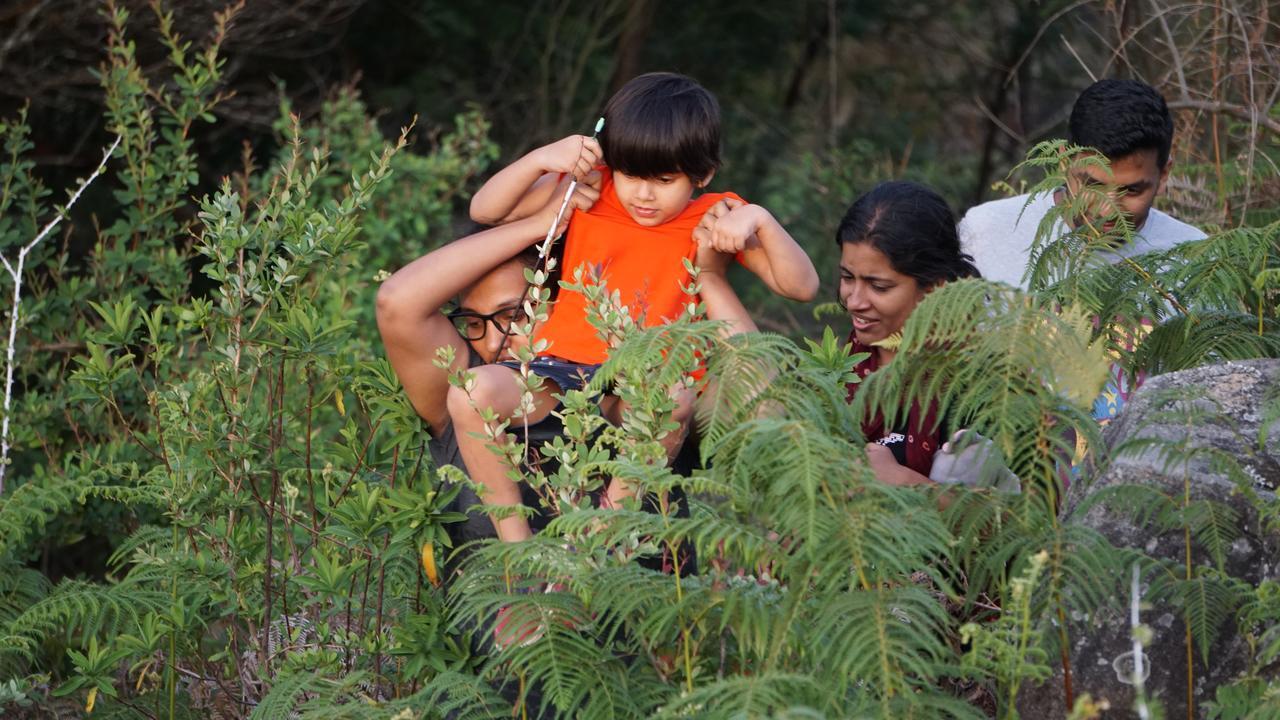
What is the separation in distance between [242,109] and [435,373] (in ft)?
24.9

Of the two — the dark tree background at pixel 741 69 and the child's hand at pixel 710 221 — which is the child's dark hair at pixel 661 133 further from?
the dark tree background at pixel 741 69

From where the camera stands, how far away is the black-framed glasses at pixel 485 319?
4.02 meters

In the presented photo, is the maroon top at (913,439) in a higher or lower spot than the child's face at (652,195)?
lower

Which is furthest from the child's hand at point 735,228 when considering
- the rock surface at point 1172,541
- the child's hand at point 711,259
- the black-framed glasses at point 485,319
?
the rock surface at point 1172,541

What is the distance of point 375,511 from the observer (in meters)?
3.61

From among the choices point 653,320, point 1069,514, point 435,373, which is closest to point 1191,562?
point 1069,514

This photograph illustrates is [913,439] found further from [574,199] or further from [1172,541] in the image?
[574,199]

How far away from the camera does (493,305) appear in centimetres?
405

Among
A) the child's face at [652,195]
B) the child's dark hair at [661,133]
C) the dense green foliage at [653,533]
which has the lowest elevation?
the dense green foliage at [653,533]

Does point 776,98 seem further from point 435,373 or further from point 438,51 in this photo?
point 435,373

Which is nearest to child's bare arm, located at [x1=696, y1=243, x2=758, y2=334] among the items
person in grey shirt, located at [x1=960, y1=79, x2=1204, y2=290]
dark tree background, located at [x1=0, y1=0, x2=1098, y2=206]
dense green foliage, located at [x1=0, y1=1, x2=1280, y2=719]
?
dense green foliage, located at [x1=0, y1=1, x2=1280, y2=719]

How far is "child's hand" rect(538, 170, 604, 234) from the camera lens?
4.05m

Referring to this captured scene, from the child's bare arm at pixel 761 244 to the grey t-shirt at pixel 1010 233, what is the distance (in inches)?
59.9

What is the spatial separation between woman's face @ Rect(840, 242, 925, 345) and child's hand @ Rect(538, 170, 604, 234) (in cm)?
79
